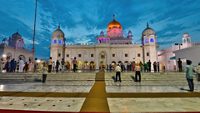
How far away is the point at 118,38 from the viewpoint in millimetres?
54250

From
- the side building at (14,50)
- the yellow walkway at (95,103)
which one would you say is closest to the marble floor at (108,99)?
the yellow walkway at (95,103)

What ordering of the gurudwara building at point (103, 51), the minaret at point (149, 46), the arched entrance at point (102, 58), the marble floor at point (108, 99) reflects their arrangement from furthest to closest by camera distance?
the arched entrance at point (102, 58)
the gurudwara building at point (103, 51)
the minaret at point (149, 46)
the marble floor at point (108, 99)

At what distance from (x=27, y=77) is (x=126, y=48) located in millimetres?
38557

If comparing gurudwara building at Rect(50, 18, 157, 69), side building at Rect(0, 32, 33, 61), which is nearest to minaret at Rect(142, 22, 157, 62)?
gurudwara building at Rect(50, 18, 157, 69)

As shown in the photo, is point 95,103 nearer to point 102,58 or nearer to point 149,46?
point 102,58

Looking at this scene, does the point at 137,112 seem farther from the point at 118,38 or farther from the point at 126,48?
the point at 118,38

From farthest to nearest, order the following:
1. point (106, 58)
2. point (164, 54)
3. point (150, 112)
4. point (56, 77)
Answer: point (164, 54) < point (106, 58) < point (56, 77) < point (150, 112)

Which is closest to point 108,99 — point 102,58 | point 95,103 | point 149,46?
point 95,103

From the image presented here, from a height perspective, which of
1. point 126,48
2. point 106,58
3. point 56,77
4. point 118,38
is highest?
point 118,38

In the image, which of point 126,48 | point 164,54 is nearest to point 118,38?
point 126,48

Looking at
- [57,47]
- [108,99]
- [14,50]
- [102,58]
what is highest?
[57,47]

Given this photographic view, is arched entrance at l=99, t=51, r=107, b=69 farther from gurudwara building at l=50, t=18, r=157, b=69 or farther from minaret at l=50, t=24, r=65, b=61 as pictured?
minaret at l=50, t=24, r=65, b=61

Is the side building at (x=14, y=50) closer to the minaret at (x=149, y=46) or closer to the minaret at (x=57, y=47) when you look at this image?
the minaret at (x=57, y=47)

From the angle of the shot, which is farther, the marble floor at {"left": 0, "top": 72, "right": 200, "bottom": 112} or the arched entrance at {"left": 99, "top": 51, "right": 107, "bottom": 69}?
the arched entrance at {"left": 99, "top": 51, "right": 107, "bottom": 69}
